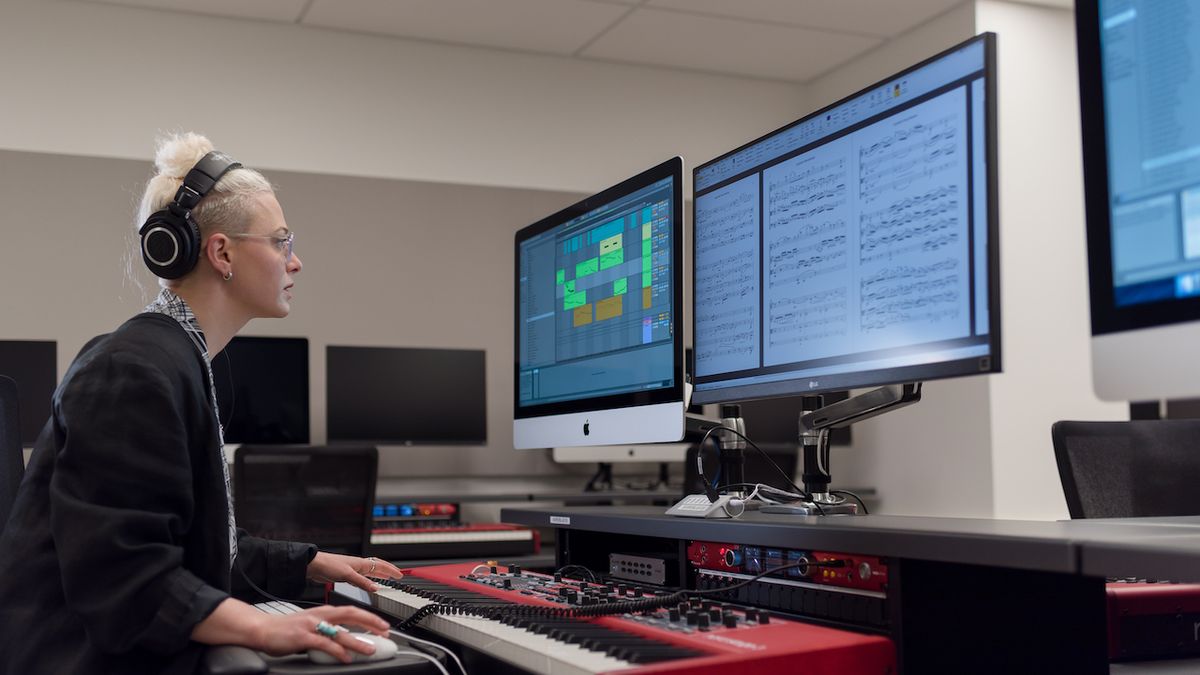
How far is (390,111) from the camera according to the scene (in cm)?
489

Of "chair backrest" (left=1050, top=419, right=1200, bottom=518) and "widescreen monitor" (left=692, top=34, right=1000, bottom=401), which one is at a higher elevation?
"widescreen monitor" (left=692, top=34, right=1000, bottom=401)

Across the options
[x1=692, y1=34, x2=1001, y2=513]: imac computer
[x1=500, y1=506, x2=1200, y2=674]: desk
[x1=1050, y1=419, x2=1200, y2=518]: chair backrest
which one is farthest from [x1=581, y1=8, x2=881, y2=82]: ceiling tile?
[x1=500, y1=506, x2=1200, y2=674]: desk

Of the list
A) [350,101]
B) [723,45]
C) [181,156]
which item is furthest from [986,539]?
[723,45]

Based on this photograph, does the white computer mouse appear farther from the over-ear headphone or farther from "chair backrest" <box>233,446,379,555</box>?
"chair backrest" <box>233,446,379,555</box>

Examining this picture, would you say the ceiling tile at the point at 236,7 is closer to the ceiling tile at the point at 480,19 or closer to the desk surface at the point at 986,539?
the ceiling tile at the point at 480,19

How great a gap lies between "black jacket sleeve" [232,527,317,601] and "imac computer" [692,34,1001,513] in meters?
0.71

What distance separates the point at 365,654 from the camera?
1.29 metres

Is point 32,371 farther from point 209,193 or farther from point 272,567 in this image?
point 209,193

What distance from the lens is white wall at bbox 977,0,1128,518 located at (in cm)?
448

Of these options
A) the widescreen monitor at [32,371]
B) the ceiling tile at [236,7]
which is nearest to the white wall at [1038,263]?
the ceiling tile at [236,7]

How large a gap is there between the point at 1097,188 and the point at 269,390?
3.66m

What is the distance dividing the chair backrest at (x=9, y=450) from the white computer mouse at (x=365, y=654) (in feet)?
2.15

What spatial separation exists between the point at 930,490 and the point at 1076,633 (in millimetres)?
3633

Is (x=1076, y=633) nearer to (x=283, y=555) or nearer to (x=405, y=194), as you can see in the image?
(x=283, y=555)
